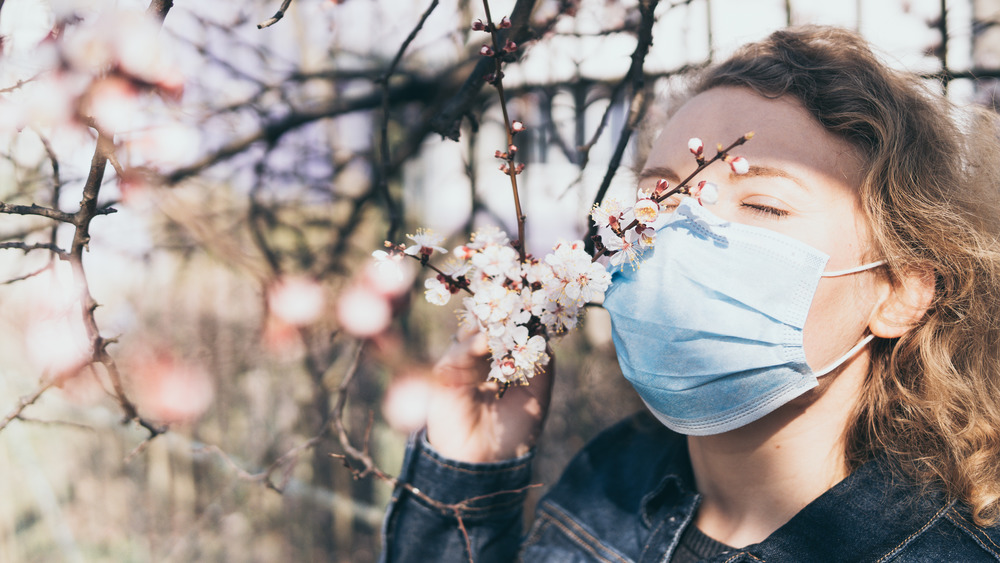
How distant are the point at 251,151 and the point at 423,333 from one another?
99 centimetres

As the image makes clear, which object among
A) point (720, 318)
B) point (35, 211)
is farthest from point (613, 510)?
point (35, 211)

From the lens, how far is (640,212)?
103 cm

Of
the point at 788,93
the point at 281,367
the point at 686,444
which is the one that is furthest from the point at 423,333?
the point at 788,93

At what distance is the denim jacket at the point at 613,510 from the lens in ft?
3.94

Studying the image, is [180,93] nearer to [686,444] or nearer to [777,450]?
[686,444]

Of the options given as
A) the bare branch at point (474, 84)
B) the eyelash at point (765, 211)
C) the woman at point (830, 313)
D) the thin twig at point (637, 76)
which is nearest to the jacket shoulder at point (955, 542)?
the woman at point (830, 313)

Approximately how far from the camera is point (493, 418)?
160 centimetres

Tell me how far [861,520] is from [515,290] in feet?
2.75

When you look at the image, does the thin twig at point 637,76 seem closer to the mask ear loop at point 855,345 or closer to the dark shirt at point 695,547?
the mask ear loop at point 855,345

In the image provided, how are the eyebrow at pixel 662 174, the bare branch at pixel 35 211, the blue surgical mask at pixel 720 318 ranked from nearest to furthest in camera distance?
1. the bare branch at pixel 35 211
2. the blue surgical mask at pixel 720 318
3. the eyebrow at pixel 662 174

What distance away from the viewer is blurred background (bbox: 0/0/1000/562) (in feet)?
5.21

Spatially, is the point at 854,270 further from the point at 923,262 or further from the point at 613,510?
the point at 613,510

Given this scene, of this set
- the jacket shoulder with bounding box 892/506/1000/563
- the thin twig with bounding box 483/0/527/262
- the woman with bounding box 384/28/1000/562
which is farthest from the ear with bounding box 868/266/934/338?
the thin twig with bounding box 483/0/527/262

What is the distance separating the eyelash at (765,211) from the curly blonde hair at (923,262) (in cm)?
17
